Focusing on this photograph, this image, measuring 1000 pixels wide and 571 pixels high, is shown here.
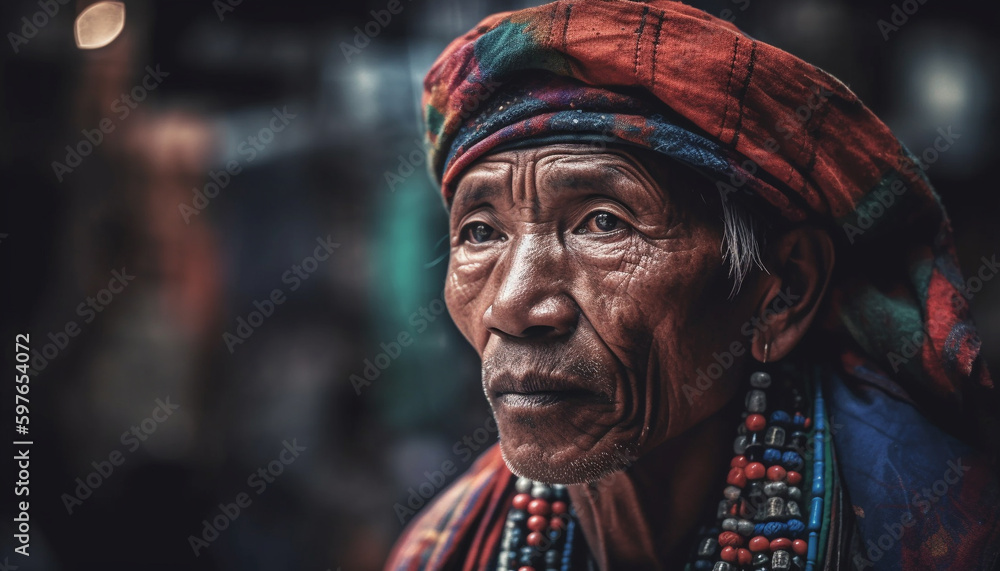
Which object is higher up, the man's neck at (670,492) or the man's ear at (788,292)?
the man's ear at (788,292)

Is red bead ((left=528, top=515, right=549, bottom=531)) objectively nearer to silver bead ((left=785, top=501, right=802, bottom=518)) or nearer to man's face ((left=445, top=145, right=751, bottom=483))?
man's face ((left=445, top=145, right=751, bottom=483))

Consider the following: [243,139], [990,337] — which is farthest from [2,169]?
[990,337]

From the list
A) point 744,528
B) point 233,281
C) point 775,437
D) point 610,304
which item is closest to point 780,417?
point 775,437

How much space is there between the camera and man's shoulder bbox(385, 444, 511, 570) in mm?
1906

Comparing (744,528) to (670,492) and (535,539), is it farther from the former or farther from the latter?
(535,539)

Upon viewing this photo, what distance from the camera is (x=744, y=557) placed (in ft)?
4.92

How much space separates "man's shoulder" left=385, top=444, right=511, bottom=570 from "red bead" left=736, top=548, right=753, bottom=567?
0.67 meters

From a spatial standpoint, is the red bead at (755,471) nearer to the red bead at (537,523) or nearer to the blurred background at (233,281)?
the red bead at (537,523)

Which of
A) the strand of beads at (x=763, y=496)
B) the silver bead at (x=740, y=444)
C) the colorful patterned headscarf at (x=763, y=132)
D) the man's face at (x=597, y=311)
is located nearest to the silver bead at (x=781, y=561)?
the strand of beads at (x=763, y=496)

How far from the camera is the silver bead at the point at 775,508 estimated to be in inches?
58.9

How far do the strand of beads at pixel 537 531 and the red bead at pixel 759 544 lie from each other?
0.46m

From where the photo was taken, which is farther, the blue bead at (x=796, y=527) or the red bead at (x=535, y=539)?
the red bead at (x=535, y=539)

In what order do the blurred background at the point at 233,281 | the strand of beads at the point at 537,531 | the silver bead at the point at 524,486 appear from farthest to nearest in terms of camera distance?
the blurred background at the point at 233,281 → the silver bead at the point at 524,486 → the strand of beads at the point at 537,531

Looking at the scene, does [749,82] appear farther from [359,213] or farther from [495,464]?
[359,213]
